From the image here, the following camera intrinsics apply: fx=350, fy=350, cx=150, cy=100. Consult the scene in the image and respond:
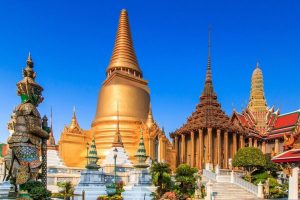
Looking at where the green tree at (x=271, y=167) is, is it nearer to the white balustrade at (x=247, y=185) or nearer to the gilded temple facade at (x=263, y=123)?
the white balustrade at (x=247, y=185)

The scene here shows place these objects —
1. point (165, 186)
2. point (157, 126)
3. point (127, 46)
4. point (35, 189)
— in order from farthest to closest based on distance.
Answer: point (127, 46), point (157, 126), point (165, 186), point (35, 189)

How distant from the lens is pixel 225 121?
42875 mm

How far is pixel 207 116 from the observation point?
4253 cm

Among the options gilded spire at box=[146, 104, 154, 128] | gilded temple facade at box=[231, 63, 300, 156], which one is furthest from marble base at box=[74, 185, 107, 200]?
gilded temple facade at box=[231, 63, 300, 156]

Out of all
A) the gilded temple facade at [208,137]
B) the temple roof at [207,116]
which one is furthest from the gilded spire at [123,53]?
the gilded temple facade at [208,137]

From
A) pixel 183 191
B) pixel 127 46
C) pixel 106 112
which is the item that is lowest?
pixel 183 191

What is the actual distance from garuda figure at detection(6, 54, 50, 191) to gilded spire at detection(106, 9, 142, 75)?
3080cm

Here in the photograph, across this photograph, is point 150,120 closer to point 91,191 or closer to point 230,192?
point 230,192


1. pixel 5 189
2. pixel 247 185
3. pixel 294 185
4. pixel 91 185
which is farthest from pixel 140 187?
pixel 294 185

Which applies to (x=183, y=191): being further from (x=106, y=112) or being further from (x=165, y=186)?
(x=106, y=112)

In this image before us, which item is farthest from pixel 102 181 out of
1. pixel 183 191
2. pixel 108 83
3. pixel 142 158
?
pixel 108 83

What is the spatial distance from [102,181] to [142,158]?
3.26 m

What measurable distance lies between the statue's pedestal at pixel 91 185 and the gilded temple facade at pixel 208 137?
1878 cm

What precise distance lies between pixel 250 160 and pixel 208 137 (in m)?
9.72
